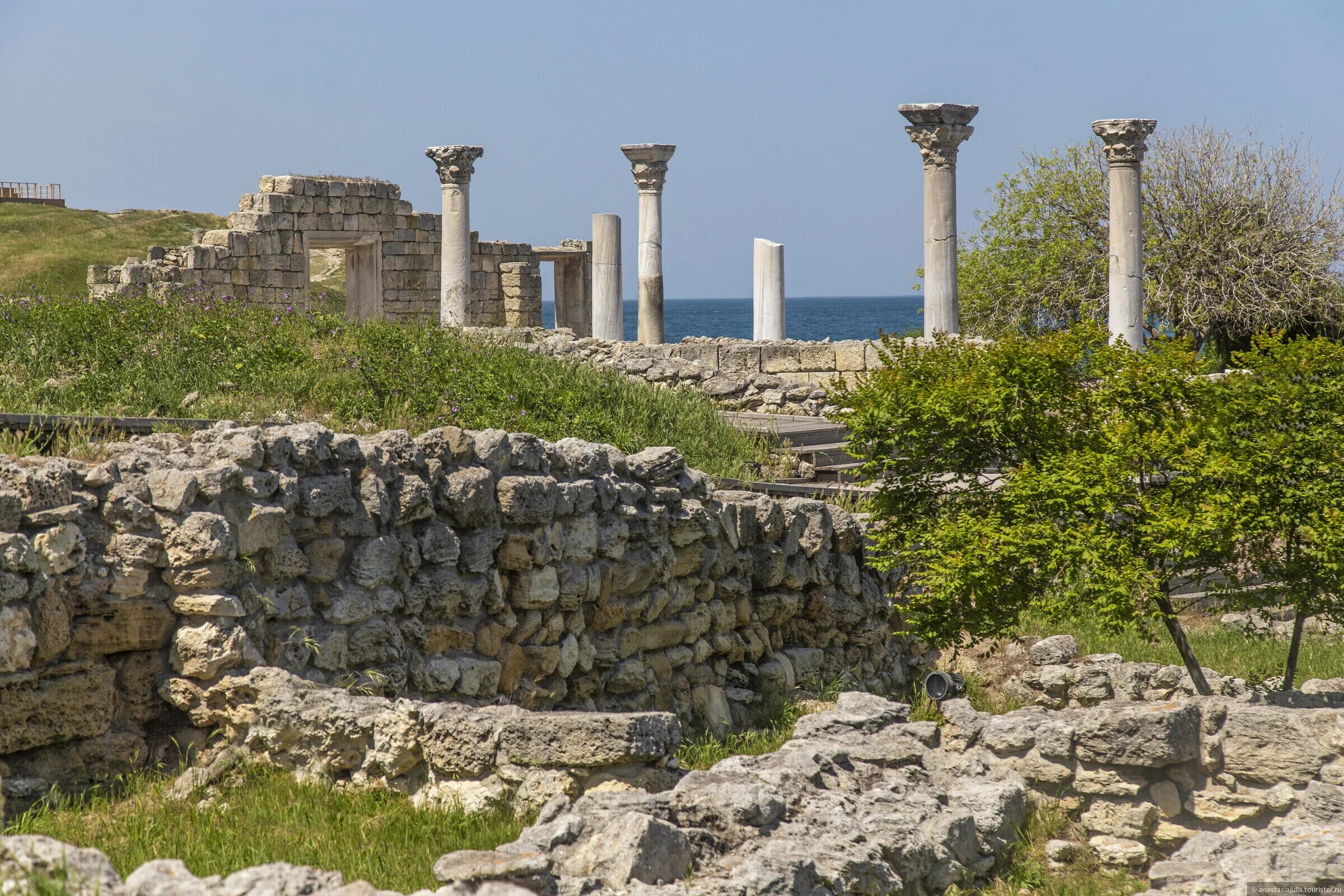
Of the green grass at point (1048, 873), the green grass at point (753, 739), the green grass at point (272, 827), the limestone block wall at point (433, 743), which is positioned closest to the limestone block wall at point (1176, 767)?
the green grass at point (1048, 873)

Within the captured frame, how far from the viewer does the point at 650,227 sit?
2381cm

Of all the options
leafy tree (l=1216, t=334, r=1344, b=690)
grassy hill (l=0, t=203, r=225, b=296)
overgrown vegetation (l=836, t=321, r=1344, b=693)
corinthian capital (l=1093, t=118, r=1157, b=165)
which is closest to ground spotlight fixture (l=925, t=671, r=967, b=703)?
overgrown vegetation (l=836, t=321, r=1344, b=693)

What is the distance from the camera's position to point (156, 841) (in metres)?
5.50

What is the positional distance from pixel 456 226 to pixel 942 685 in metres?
16.2

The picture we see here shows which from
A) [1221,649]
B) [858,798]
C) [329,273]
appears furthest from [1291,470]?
[329,273]

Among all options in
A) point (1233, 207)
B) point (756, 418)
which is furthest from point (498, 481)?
point (1233, 207)

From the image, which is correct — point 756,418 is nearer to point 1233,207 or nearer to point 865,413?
point 865,413

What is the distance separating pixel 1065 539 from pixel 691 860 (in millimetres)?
4807

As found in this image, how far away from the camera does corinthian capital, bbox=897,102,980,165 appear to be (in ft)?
66.6

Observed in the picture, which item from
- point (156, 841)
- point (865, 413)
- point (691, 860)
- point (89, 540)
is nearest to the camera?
point (691, 860)

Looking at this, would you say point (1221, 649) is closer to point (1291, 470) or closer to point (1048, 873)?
point (1291, 470)

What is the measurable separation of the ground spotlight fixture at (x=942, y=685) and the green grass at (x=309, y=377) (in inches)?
118

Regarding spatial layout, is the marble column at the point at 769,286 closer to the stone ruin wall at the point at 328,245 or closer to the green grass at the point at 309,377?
the stone ruin wall at the point at 328,245

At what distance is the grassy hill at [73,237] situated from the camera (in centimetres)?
3762
